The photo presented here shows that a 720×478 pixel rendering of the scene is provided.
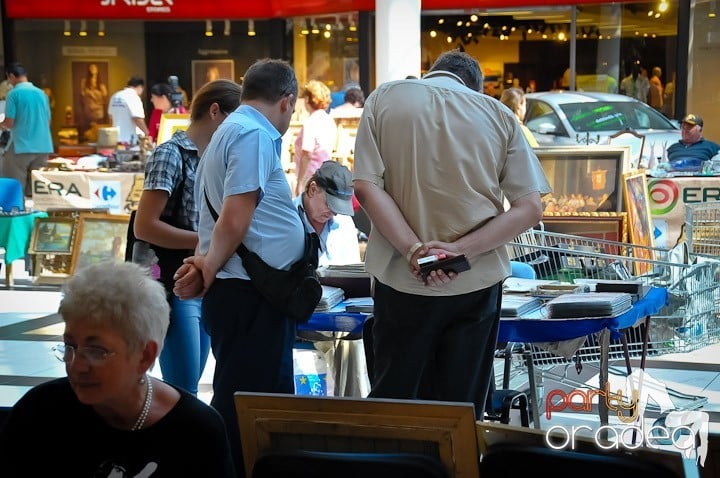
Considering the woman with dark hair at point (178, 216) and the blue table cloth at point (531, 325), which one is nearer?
the blue table cloth at point (531, 325)

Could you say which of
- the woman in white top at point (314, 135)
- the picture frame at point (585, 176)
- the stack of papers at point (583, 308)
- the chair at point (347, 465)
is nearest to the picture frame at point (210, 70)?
the woman in white top at point (314, 135)

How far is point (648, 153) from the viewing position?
12398 millimetres

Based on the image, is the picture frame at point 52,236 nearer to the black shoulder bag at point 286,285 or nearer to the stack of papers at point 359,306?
the stack of papers at point 359,306

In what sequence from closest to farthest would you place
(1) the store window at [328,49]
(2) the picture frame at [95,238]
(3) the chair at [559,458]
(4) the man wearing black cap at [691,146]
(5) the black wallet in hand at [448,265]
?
(3) the chair at [559,458] < (5) the black wallet in hand at [448,265] < (2) the picture frame at [95,238] < (4) the man wearing black cap at [691,146] < (1) the store window at [328,49]

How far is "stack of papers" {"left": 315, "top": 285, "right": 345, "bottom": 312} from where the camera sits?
430 centimetres

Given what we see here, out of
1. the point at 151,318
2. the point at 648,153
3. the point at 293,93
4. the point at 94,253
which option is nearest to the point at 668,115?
the point at 648,153

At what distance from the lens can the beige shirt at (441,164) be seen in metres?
3.49

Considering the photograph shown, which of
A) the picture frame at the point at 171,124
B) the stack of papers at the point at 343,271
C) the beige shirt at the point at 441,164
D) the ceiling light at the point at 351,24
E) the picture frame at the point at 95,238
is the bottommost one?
the picture frame at the point at 95,238

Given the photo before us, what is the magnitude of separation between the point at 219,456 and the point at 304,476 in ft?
0.83

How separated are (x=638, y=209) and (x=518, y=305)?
14.3 feet

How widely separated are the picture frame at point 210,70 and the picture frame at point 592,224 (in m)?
12.3

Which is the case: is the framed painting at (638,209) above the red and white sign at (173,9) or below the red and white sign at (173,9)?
below

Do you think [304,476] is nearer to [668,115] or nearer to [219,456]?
[219,456]

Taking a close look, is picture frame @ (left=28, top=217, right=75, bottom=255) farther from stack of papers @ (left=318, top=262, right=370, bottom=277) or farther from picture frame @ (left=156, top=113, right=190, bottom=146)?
stack of papers @ (left=318, top=262, right=370, bottom=277)
